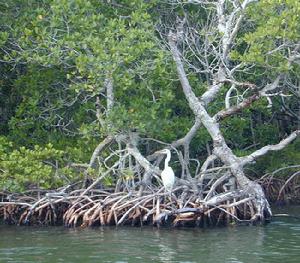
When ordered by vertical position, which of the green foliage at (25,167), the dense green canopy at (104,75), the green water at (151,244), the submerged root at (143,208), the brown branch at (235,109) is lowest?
the green water at (151,244)

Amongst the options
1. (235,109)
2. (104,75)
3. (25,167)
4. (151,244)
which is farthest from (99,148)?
(151,244)

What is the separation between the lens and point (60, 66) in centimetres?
1681

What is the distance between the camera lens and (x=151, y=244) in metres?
13.8

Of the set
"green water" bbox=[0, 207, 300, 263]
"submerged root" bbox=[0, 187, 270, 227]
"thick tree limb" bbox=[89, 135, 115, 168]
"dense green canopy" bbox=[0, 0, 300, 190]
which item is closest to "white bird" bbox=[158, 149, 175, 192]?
"submerged root" bbox=[0, 187, 270, 227]

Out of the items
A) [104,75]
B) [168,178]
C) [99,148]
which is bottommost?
[168,178]

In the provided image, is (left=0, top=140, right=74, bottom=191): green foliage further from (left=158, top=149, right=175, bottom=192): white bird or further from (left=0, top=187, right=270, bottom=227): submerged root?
(left=158, top=149, right=175, bottom=192): white bird

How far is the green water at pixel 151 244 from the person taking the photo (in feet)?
42.1

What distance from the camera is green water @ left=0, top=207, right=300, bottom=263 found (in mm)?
12828

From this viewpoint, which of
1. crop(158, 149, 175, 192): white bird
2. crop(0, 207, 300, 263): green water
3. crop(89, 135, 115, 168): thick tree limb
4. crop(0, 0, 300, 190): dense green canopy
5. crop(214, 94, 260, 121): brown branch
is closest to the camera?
crop(0, 207, 300, 263): green water

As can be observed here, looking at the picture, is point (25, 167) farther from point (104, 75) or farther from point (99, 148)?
point (104, 75)

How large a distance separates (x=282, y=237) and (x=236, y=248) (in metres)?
1.34

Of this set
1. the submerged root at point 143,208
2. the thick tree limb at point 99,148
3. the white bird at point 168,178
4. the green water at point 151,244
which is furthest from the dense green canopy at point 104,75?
the green water at point 151,244

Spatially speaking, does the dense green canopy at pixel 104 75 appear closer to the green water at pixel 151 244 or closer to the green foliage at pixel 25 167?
the green foliage at pixel 25 167

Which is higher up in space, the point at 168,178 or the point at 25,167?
the point at 25,167
